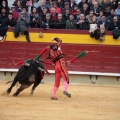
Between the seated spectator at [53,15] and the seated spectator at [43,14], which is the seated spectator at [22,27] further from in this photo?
the seated spectator at [53,15]

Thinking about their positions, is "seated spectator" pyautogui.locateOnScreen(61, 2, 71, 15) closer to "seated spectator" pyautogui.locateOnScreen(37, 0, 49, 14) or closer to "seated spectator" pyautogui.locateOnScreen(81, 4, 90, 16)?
"seated spectator" pyautogui.locateOnScreen(81, 4, 90, 16)

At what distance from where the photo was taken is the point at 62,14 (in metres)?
12.7

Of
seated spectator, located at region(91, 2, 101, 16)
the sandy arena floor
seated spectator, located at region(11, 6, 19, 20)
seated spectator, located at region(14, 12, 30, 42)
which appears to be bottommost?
the sandy arena floor

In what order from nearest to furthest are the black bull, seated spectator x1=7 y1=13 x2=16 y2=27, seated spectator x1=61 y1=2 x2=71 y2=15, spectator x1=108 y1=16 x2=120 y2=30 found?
the black bull, spectator x1=108 y1=16 x2=120 y2=30, seated spectator x1=61 y1=2 x2=71 y2=15, seated spectator x1=7 y1=13 x2=16 y2=27

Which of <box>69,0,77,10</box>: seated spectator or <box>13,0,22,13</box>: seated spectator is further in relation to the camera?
<box>13,0,22,13</box>: seated spectator

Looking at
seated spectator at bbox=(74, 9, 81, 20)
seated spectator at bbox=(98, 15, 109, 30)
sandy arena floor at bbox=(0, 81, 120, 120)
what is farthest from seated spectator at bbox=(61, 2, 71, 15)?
sandy arena floor at bbox=(0, 81, 120, 120)

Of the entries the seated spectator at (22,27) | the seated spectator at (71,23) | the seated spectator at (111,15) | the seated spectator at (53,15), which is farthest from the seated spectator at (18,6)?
the seated spectator at (111,15)

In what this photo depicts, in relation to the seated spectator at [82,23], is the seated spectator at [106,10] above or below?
above

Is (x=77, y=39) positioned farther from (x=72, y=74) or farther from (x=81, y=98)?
(x=81, y=98)

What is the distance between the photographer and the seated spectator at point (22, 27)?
1246 cm

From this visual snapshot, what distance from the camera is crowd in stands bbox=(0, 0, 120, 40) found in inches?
490

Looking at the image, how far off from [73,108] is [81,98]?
175 cm

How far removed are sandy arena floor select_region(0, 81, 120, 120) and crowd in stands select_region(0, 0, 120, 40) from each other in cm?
198

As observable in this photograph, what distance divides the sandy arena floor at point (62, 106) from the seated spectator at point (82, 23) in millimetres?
1885
